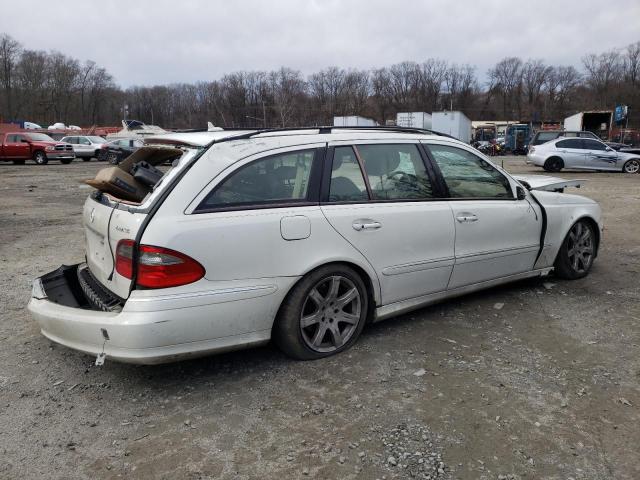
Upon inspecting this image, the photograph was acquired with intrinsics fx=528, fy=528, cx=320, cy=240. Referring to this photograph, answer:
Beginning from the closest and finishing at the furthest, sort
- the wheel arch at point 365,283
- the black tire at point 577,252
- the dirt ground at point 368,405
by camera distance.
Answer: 1. the dirt ground at point 368,405
2. the wheel arch at point 365,283
3. the black tire at point 577,252

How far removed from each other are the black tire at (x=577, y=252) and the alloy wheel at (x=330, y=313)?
259 centimetres

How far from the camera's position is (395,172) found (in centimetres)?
397

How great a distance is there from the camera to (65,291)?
3.68 meters

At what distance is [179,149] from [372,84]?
11479 centimetres

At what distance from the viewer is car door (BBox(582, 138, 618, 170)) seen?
20.7 metres

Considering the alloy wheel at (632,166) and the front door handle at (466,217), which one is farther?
the alloy wheel at (632,166)

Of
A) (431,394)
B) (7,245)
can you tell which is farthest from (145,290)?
(7,245)

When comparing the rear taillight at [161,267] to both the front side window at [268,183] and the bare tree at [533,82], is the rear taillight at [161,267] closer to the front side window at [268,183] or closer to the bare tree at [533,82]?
the front side window at [268,183]

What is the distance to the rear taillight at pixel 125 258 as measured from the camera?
9.82 ft

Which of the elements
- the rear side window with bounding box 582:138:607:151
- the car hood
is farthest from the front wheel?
the car hood

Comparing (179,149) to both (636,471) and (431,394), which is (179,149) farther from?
(636,471)

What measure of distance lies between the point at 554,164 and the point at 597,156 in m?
1.62

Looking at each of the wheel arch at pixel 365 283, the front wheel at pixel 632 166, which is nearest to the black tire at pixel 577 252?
the wheel arch at pixel 365 283

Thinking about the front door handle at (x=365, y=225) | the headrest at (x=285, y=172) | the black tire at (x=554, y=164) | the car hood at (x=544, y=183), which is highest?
the black tire at (x=554, y=164)
